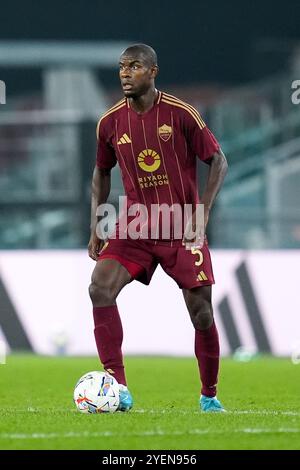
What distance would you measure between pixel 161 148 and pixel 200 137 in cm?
23

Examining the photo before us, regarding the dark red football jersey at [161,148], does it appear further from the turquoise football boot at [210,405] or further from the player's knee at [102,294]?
the turquoise football boot at [210,405]

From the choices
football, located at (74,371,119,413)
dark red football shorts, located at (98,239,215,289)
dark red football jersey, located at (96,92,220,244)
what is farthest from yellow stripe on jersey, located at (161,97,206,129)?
football, located at (74,371,119,413)

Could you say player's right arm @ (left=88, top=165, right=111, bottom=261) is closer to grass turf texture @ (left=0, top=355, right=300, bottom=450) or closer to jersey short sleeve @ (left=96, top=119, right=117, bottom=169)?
jersey short sleeve @ (left=96, top=119, right=117, bottom=169)

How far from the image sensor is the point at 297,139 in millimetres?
19047

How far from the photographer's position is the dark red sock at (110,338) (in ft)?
23.1

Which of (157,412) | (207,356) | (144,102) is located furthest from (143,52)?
(157,412)

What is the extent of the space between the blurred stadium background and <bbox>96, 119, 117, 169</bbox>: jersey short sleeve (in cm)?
704

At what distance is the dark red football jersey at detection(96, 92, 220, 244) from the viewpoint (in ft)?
23.3

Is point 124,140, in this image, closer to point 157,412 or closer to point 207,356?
point 207,356

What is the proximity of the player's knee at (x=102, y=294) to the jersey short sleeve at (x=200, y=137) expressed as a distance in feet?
2.95

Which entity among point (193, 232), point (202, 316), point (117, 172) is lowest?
point (202, 316)

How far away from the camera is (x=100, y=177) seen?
7.44 meters

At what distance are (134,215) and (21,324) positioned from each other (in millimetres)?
7346

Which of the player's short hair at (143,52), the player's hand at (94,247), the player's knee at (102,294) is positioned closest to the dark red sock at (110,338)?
the player's knee at (102,294)
